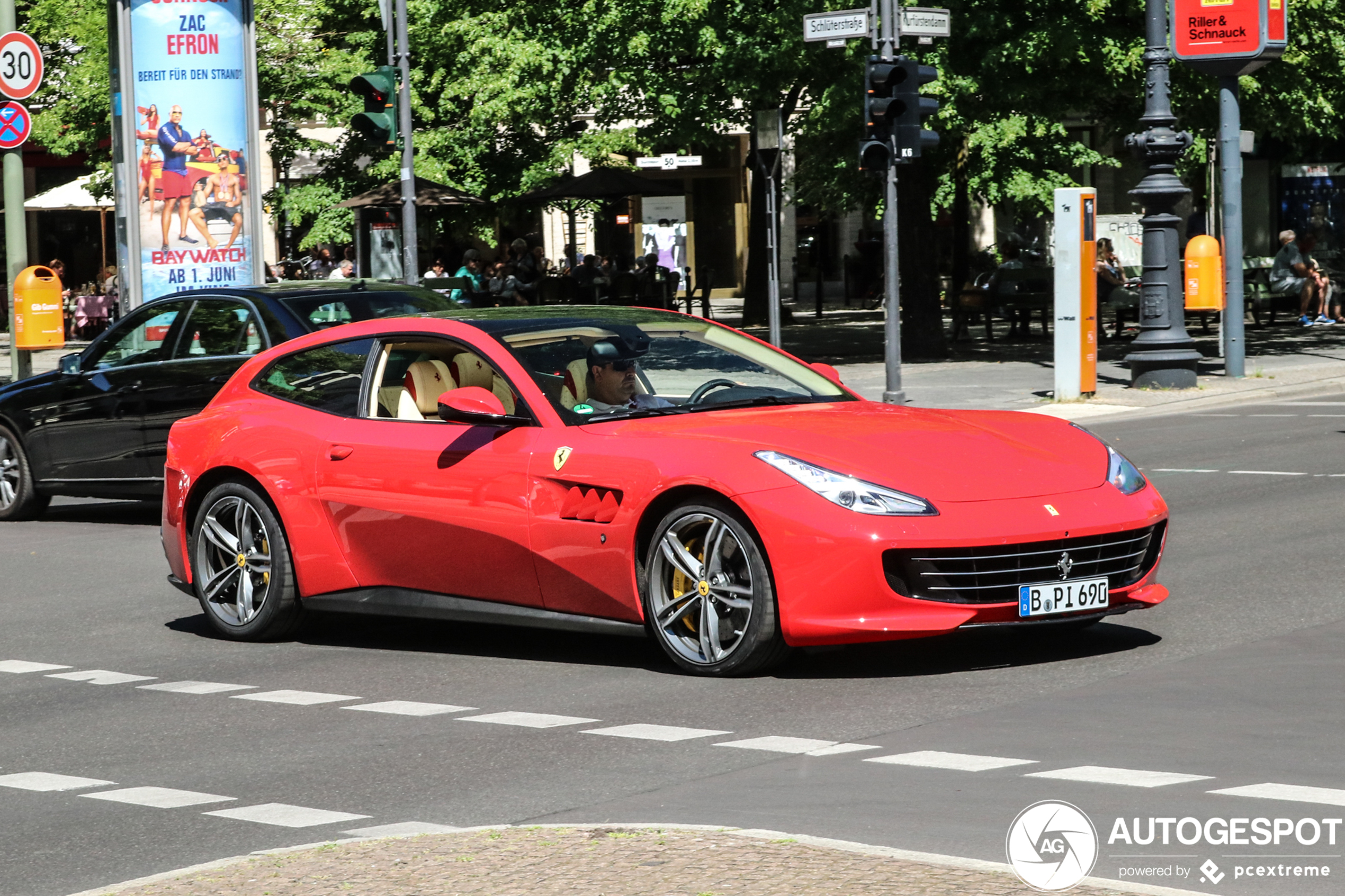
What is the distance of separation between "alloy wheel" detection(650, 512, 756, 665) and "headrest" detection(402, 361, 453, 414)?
1553 millimetres

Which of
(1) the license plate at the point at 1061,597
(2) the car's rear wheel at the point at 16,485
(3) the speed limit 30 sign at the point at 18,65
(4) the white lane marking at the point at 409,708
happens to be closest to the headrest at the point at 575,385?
(4) the white lane marking at the point at 409,708

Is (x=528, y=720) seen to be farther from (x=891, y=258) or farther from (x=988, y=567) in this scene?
(x=891, y=258)

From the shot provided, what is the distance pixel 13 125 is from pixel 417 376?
46.9ft

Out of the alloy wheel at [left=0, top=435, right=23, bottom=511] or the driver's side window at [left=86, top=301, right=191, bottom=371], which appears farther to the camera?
the alloy wheel at [left=0, top=435, right=23, bottom=511]

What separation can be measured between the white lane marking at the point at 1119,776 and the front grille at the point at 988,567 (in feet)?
4.81

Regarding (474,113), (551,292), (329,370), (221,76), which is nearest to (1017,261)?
(551,292)

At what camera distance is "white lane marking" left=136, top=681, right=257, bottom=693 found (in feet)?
26.7

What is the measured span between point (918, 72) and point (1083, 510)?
42.6 ft

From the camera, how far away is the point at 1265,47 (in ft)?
74.3

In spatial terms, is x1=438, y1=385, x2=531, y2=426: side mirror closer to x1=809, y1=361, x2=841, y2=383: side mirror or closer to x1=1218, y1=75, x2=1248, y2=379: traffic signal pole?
x1=809, y1=361, x2=841, y2=383: side mirror

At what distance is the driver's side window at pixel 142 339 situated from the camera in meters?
13.7

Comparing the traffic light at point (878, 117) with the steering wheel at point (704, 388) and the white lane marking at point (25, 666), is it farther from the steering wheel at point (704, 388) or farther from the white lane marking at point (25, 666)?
the white lane marking at point (25, 666)

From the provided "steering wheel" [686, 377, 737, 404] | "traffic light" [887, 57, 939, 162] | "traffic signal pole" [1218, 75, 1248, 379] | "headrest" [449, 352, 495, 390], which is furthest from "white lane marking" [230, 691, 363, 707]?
"traffic signal pole" [1218, 75, 1248, 379]
